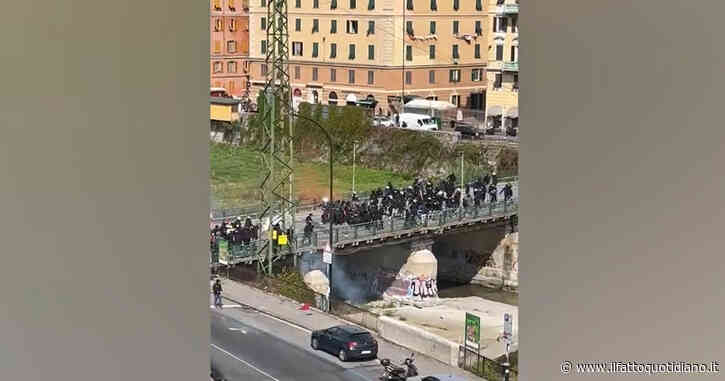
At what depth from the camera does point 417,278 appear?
3.29 m

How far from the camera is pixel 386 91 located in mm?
3293

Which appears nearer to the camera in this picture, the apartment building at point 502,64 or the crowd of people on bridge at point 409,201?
the apartment building at point 502,64

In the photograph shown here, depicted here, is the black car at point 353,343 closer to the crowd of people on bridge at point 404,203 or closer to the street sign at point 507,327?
the crowd of people on bridge at point 404,203

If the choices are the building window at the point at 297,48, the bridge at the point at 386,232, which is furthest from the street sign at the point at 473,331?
the building window at the point at 297,48

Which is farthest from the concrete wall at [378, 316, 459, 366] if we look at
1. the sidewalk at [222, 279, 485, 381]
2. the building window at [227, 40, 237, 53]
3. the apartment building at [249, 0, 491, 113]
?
the building window at [227, 40, 237, 53]

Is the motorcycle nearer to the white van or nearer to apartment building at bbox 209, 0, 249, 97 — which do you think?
the white van

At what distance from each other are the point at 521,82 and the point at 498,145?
393mm

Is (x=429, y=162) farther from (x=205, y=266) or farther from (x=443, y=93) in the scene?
(x=205, y=266)

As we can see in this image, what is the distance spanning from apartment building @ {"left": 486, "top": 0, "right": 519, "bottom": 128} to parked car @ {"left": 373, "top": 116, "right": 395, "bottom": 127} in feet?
1.07

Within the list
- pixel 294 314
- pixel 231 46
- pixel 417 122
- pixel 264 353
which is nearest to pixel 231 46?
pixel 231 46

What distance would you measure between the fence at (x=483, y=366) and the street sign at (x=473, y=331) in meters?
0.02

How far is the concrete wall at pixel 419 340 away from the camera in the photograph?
321 centimetres

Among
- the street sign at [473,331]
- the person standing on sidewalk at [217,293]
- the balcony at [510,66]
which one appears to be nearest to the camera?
the balcony at [510,66]

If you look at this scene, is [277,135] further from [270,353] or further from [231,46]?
[270,353]
